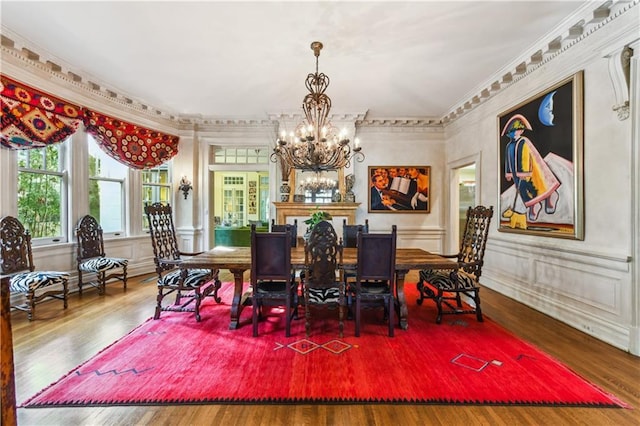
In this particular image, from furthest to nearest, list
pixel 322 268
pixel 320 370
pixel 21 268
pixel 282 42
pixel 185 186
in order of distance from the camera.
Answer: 1. pixel 185 186
2. pixel 21 268
3. pixel 282 42
4. pixel 322 268
5. pixel 320 370

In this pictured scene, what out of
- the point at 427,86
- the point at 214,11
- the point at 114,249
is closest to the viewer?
the point at 214,11

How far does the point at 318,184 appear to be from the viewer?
5.66 metres

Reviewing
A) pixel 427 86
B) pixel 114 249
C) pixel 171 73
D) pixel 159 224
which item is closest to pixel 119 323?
pixel 159 224

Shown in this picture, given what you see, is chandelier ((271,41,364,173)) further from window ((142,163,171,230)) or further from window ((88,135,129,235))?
window ((142,163,171,230))

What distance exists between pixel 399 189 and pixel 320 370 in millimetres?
4414

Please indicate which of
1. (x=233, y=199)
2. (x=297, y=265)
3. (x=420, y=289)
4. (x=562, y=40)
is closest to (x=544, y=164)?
(x=562, y=40)

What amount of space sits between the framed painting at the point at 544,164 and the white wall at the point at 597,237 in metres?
0.08

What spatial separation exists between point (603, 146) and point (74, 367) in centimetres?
491

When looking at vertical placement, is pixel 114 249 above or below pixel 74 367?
above

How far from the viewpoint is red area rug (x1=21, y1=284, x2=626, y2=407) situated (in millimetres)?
1881

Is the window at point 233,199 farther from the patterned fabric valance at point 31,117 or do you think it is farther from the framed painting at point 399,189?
the patterned fabric valance at point 31,117

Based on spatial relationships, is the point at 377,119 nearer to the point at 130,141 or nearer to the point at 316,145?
the point at 316,145

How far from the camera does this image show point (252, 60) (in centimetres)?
354

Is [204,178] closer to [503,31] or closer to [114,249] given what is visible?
[114,249]
